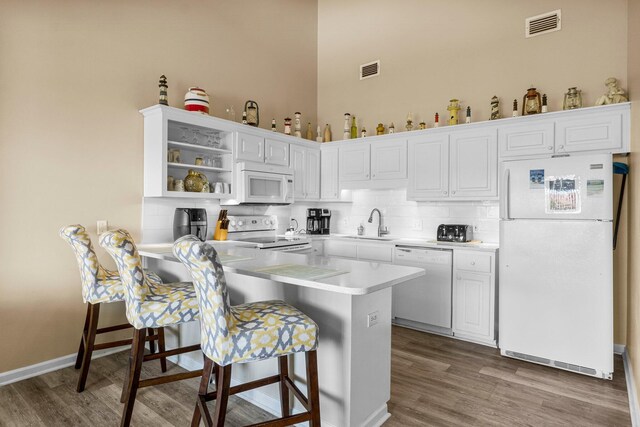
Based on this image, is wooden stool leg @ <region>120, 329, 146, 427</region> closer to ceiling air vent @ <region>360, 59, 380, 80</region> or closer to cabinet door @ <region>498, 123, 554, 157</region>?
cabinet door @ <region>498, 123, 554, 157</region>

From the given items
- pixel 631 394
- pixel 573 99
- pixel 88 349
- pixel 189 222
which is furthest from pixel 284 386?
pixel 573 99

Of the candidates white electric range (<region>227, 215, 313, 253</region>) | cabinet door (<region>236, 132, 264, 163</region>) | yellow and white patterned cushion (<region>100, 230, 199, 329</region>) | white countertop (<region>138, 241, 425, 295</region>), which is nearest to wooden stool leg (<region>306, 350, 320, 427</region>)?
white countertop (<region>138, 241, 425, 295</region>)

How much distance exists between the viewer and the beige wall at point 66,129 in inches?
106

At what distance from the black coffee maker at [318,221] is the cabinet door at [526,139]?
7.72ft

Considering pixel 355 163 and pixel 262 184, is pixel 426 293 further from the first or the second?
pixel 262 184

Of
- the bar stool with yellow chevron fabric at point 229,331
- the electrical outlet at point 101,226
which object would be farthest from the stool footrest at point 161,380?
the electrical outlet at point 101,226

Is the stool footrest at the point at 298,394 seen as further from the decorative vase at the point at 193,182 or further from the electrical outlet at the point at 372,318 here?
the decorative vase at the point at 193,182

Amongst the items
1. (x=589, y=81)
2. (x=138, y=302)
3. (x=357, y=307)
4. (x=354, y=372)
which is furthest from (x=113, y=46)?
(x=589, y=81)

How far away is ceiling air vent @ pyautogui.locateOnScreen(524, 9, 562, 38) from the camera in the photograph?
361 cm

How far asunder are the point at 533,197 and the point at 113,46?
3.76m

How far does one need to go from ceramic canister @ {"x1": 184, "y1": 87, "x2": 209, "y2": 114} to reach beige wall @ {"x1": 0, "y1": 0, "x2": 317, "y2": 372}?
0.21 m

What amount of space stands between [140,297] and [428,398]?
1.89 metres

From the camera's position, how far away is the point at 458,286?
3564 millimetres

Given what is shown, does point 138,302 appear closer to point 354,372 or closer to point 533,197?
point 354,372
